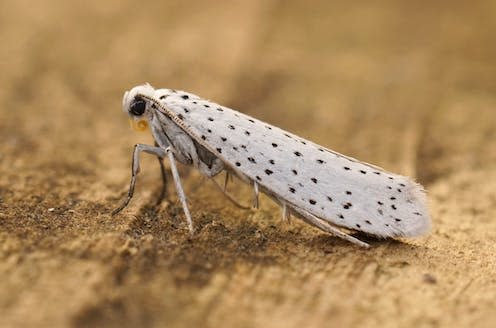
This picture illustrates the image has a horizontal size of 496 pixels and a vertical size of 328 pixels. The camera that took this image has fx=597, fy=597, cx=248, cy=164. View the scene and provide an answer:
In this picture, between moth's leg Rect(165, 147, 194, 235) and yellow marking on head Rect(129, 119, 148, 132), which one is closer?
moth's leg Rect(165, 147, 194, 235)

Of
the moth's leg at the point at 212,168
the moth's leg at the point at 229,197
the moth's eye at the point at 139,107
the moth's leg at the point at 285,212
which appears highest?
the moth's eye at the point at 139,107

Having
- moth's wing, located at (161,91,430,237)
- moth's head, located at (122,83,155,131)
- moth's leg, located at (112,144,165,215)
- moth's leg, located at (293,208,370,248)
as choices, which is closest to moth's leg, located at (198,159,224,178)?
moth's wing, located at (161,91,430,237)

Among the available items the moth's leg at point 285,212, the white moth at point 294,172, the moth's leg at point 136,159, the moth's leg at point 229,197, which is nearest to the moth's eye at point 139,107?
the white moth at point 294,172

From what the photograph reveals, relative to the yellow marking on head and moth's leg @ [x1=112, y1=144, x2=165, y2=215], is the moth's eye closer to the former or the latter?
the yellow marking on head

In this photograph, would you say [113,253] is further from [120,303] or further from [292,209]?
[292,209]

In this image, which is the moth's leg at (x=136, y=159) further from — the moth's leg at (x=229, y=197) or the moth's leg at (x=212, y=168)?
the moth's leg at (x=229, y=197)

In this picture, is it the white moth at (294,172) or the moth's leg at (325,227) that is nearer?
the moth's leg at (325,227)

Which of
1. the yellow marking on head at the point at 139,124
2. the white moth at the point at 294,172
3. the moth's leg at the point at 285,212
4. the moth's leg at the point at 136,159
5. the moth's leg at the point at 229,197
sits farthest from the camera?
the yellow marking on head at the point at 139,124

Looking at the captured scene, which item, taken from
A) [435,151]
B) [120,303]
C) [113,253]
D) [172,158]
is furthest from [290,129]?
[120,303]
